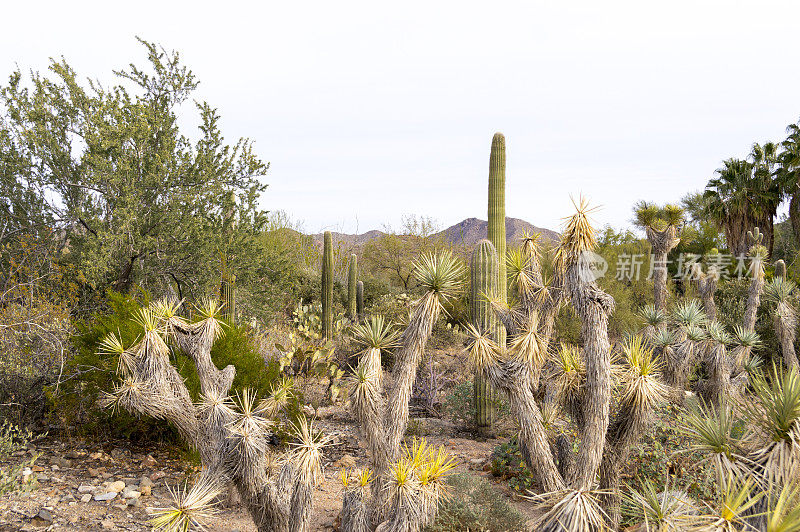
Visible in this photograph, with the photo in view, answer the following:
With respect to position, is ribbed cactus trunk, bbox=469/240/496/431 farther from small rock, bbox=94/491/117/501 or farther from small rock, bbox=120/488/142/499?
small rock, bbox=94/491/117/501

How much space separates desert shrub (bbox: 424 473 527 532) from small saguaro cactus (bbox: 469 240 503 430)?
2.06 metres

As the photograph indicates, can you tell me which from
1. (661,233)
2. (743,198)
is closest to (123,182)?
(661,233)

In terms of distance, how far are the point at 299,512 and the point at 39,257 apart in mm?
7839

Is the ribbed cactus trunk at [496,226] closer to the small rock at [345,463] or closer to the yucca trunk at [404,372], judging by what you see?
the small rock at [345,463]

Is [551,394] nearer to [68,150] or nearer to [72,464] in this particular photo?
[72,464]

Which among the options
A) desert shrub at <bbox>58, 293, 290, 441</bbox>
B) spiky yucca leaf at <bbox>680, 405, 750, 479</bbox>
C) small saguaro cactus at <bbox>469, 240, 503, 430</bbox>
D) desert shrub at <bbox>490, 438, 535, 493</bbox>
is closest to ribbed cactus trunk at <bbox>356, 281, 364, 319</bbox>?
small saguaro cactus at <bbox>469, 240, 503, 430</bbox>

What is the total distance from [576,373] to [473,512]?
1362mm

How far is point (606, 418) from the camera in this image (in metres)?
4.03

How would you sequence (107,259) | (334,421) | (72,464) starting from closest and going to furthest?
(72,464) < (334,421) < (107,259)

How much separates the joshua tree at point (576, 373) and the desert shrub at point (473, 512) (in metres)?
0.47

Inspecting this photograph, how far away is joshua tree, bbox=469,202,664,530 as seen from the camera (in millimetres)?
4000

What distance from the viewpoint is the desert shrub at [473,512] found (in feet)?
14.0

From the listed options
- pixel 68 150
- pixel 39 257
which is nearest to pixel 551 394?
pixel 39 257

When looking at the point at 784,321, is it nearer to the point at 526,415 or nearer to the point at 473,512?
the point at 526,415
